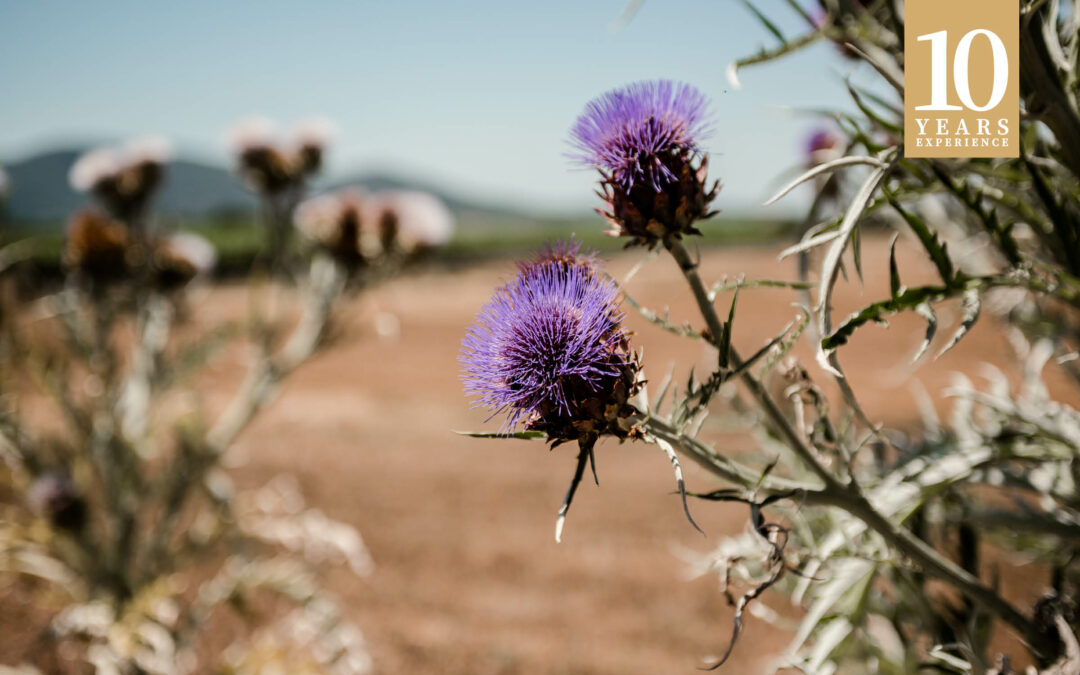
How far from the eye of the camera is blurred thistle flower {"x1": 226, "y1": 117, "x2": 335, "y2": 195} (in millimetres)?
2037

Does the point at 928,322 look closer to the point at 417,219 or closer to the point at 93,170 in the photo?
the point at 417,219

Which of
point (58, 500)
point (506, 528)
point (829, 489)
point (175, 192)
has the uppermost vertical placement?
point (175, 192)

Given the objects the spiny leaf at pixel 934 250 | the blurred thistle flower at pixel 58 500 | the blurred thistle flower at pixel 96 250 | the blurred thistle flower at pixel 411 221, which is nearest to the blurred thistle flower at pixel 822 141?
the blurred thistle flower at pixel 411 221

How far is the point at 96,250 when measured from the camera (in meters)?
1.81

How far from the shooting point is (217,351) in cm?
200

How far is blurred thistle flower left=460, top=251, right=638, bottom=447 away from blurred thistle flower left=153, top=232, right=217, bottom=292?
1682 mm

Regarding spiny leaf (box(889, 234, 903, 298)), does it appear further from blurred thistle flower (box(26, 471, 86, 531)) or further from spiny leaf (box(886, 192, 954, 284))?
blurred thistle flower (box(26, 471, 86, 531))

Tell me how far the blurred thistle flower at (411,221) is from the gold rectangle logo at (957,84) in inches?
56.6

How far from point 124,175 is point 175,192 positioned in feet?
8.58

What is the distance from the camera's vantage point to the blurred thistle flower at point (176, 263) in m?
2.00

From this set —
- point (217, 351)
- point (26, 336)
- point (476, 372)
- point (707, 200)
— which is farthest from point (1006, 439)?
point (26, 336)

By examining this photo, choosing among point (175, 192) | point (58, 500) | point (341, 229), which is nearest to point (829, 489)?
point (341, 229)

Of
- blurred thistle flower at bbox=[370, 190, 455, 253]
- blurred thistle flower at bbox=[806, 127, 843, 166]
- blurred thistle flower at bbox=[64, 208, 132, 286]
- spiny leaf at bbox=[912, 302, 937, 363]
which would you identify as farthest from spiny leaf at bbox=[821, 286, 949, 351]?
blurred thistle flower at bbox=[64, 208, 132, 286]

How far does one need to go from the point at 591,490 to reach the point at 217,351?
3150 millimetres
